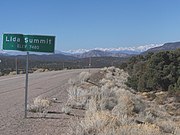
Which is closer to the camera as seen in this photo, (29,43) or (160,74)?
(29,43)

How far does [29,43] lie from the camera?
13.1 meters

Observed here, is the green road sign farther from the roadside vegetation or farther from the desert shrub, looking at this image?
the desert shrub

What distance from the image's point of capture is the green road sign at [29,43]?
43.0 ft

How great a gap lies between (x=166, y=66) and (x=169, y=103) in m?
6.72

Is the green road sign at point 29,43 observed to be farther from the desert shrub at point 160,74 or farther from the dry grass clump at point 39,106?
the desert shrub at point 160,74

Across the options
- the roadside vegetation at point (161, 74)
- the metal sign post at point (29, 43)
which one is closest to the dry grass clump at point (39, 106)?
the metal sign post at point (29, 43)

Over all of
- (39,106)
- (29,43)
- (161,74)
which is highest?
(29,43)

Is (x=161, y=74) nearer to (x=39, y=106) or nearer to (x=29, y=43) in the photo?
(x=39, y=106)

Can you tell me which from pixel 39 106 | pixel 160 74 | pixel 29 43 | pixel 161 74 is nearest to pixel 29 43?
pixel 29 43

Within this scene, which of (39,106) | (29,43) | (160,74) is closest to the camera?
(29,43)

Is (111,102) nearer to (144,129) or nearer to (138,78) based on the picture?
(144,129)

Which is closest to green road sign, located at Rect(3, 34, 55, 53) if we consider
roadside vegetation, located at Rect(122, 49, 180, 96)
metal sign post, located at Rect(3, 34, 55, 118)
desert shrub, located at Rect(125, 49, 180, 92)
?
A: metal sign post, located at Rect(3, 34, 55, 118)

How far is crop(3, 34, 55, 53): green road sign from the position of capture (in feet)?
43.0

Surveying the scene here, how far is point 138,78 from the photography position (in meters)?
41.1
